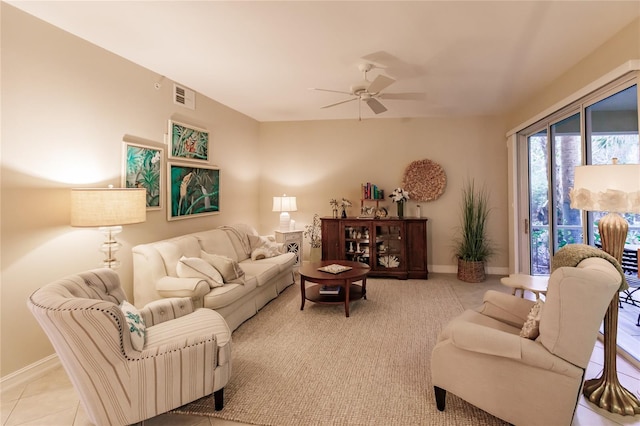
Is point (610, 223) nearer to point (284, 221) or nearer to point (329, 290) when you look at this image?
point (329, 290)

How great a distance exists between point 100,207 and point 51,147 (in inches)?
26.6

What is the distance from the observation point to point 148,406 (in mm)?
1704

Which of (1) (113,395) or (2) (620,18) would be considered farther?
(2) (620,18)

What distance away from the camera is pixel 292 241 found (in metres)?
5.18

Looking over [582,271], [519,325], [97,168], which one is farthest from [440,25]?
[97,168]

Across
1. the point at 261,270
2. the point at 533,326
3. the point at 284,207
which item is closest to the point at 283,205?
the point at 284,207

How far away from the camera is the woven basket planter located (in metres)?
4.79

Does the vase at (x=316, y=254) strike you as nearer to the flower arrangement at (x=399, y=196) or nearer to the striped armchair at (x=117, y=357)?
the flower arrangement at (x=399, y=196)

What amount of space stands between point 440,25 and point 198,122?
10.2ft

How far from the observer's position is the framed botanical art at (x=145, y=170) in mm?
3090

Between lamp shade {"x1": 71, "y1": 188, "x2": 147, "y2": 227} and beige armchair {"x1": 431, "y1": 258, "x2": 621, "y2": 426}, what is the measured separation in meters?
2.54

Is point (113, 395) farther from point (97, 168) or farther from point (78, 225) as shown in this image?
point (97, 168)

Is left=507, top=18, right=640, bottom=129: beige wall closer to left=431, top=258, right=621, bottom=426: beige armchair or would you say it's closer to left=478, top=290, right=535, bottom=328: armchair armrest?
left=431, top=258, right=621, bottom=426: beige armchair

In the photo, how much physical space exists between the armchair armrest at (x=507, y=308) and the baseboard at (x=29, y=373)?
3422 millimetres
